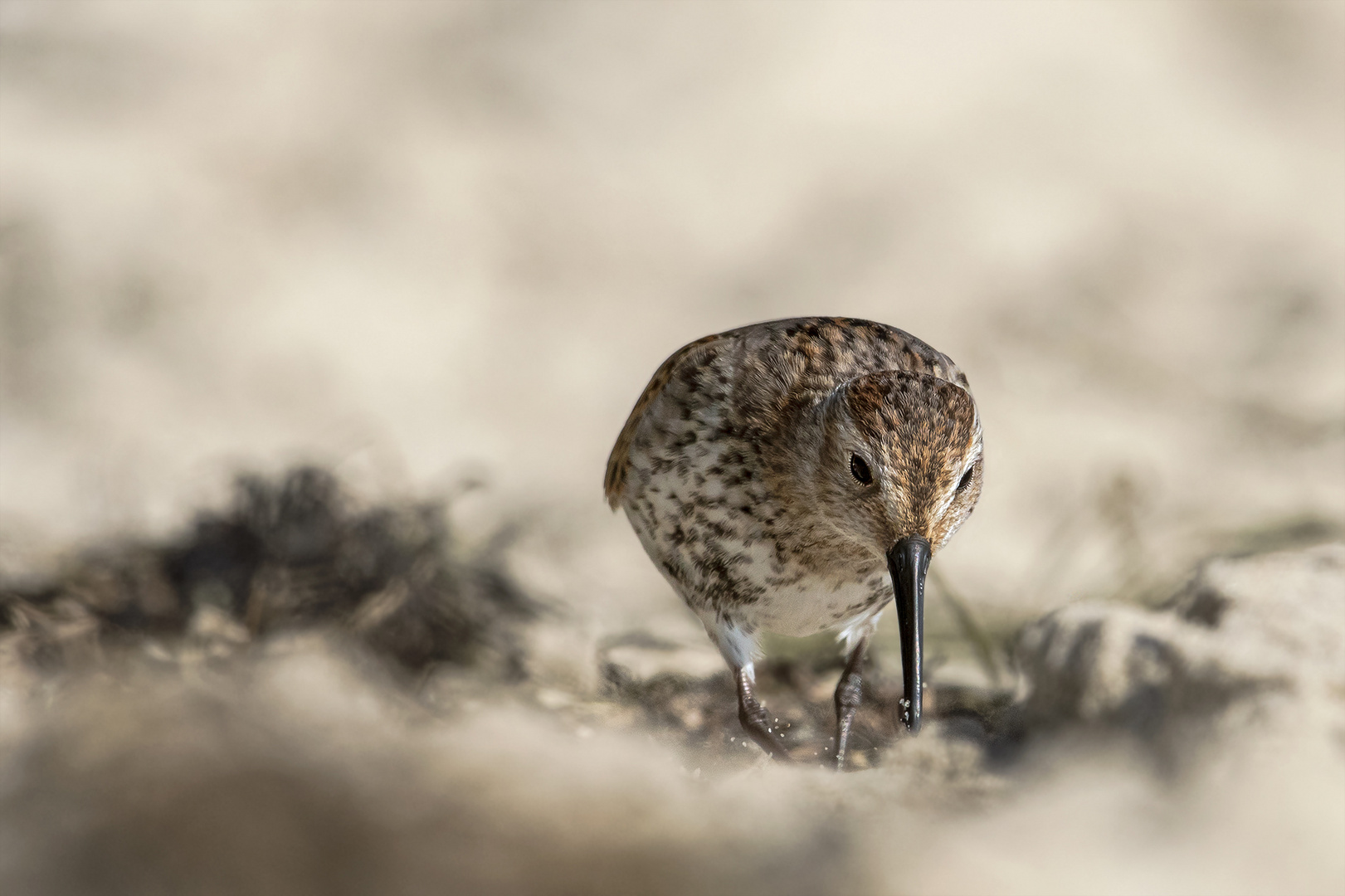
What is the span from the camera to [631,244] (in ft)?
19.6

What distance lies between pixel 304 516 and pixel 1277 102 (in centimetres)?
509

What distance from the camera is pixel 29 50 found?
19.6ft

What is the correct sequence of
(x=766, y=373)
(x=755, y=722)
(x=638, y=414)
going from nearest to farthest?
(x=766, y=373), (x=755, y=722), (x=638, y=414)

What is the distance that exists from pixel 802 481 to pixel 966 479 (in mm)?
388

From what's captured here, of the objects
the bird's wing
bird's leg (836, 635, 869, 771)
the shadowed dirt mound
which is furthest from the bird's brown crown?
the shadowed dirt mound

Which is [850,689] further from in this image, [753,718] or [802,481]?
[802,481]

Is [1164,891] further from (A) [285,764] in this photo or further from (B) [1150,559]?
(B) [1150,559]

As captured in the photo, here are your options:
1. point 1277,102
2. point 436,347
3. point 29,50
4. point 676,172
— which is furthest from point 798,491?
point 29,50

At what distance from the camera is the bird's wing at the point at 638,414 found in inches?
137

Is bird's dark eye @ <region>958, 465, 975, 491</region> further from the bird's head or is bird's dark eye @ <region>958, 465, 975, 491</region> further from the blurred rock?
the blurred rock

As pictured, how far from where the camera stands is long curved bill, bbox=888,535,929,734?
2.65 meters

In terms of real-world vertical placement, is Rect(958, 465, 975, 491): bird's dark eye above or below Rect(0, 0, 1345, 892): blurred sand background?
below

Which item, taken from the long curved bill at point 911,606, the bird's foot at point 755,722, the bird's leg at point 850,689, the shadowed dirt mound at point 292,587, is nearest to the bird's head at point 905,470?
the long curved bill at point 911,606

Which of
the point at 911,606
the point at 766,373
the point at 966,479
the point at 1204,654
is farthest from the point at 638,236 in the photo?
the point at 1204,654
